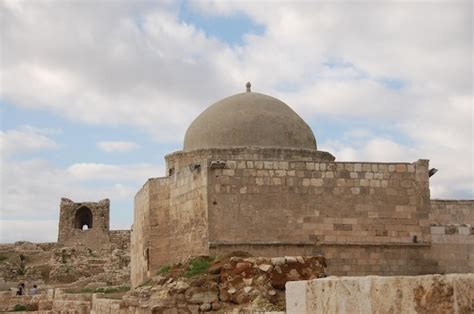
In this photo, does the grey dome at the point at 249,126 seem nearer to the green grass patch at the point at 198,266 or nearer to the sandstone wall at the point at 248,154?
the sandstone wall at the point at 248,154

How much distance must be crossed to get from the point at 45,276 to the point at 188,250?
22.8m

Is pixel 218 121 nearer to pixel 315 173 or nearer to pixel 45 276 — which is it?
pixel 315 173

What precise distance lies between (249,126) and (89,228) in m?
29.3

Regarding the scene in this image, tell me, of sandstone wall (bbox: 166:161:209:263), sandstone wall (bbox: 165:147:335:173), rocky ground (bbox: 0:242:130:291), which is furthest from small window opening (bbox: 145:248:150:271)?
rocky ground (bbox: 0:242:130:291)

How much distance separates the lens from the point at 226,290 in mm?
9266

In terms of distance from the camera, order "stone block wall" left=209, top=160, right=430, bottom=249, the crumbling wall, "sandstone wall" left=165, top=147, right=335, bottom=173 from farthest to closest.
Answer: "sandstone wall" left=165, top=147, right=335, bottom=173
the crumbling wall
"stone block wall" left=209, top=160, right=430, bottom=249

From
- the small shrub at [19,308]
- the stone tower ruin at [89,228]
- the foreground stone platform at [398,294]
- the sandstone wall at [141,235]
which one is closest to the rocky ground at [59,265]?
the stone tower ruin at [89,228]

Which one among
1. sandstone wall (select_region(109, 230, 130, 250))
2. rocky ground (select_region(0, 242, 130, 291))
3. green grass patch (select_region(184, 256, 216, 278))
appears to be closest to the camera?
green grass patch (select_region(184, 256, 216, 278))

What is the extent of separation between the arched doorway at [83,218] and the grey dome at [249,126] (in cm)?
2812

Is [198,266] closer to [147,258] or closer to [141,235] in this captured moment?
[147,258]

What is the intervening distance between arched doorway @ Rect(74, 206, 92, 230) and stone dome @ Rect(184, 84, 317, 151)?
28.1 metres

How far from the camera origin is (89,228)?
41.7 m

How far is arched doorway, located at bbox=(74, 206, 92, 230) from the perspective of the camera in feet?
138

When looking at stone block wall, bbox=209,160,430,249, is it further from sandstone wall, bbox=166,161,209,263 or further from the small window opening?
the small window opening
